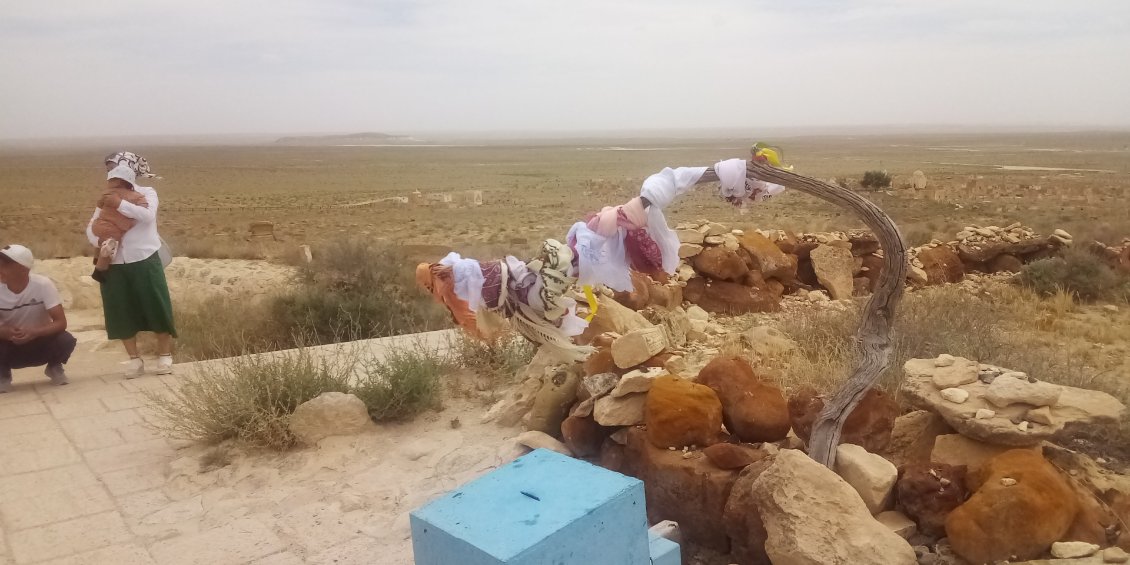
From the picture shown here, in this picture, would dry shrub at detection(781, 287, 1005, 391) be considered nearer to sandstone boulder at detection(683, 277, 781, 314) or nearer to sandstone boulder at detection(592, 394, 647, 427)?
sandstone boulder at detection(683, 277, 781, 314)

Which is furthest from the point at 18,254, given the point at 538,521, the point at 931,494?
the point at 931,494

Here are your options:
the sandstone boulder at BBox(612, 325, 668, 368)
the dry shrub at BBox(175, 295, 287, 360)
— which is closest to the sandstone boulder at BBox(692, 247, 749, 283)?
the sandstone boulder at BBox(612, 325, 668, 368)

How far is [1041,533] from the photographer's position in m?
3.15

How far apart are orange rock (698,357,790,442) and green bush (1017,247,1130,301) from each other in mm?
7438

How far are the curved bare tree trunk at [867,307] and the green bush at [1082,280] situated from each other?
7.73 m

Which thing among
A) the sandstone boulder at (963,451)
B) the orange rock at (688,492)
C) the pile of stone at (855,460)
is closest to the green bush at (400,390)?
the pile of stone at (855,460)

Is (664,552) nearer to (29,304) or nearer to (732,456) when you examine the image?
(732,456)

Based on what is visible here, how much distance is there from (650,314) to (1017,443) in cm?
463

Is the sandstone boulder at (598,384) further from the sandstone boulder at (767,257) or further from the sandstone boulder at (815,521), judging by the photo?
the sandstone boulder at (767,257)

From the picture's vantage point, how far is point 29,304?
666 centimetres

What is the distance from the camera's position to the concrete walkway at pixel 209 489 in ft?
13.5

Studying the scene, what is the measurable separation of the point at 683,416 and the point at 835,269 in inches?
281

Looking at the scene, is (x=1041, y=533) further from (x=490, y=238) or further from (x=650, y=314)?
(x=490, y=238)

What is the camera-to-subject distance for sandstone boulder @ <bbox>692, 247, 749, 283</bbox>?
31.4 ft
